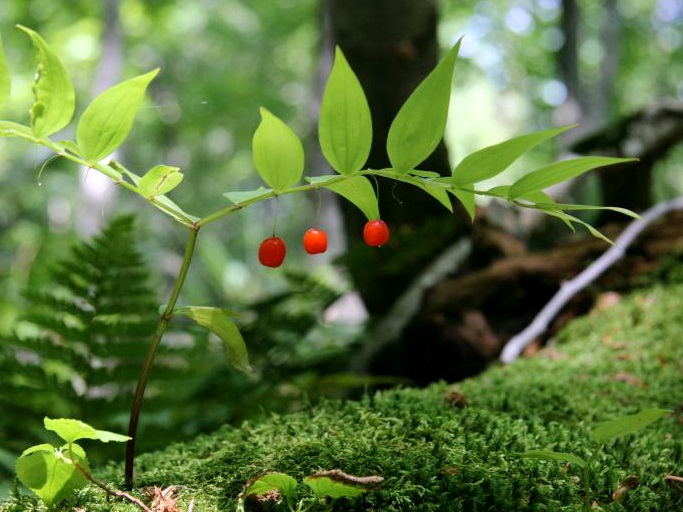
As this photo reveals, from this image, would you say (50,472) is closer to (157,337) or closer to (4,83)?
(157,337)

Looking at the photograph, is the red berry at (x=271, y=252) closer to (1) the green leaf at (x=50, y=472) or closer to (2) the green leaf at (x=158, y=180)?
(2) the green leaf at (x=158, y=180)

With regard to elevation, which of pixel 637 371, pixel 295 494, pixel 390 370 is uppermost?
pixel 295 494

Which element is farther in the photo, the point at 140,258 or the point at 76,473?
the point at 140,258

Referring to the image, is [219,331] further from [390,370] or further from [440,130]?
[390,370]

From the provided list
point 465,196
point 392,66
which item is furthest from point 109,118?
point 392,66

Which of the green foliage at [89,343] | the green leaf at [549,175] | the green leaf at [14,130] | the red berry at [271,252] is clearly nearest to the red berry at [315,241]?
the red berry at [271,252]

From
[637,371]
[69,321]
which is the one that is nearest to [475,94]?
[69,321]
